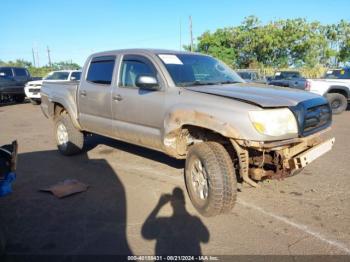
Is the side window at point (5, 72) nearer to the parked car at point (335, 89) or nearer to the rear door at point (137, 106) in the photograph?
the parked car at point (335, 89)

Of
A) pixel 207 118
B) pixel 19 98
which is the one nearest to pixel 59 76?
pixel 19 98

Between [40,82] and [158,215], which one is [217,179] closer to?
[158,215]

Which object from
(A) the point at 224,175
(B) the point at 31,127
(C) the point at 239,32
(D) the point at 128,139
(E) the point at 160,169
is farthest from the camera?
(C) the point at 239,32

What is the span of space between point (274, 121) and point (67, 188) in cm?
291

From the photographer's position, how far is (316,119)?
3814 millimetres

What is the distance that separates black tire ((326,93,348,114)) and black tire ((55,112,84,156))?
9690 mm

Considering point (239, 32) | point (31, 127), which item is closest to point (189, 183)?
point (31, 127)

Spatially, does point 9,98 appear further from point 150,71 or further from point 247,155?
point 247,155

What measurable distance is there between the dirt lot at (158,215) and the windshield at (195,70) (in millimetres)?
1496

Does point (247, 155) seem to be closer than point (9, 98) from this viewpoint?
Yes

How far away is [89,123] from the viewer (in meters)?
5.65

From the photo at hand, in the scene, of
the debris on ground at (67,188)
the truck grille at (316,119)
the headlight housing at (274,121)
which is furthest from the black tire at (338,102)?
the debris on ground at (67,188)

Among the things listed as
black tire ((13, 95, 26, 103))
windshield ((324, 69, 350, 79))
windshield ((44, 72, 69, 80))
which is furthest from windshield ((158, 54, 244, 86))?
black tire ((13, 95, 26, 103))

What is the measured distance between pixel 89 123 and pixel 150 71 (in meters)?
1.73
